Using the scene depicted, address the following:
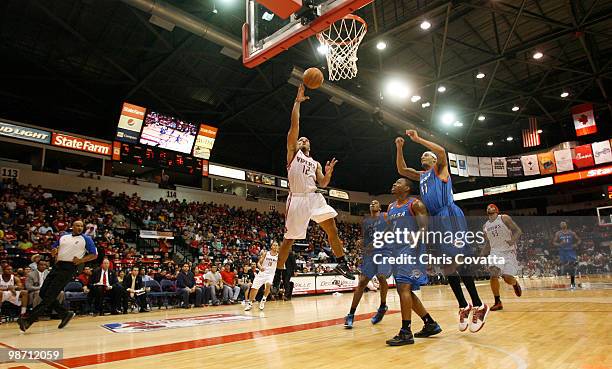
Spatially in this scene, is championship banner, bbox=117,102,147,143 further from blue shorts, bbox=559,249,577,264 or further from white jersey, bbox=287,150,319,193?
blue shorts, bbox=559,249,577,264

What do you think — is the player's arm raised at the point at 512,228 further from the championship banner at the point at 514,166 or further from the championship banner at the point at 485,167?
the championship banner at the point at 514,166

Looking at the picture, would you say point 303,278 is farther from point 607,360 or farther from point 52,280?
point 607,360

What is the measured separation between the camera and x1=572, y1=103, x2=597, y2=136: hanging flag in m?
20.8

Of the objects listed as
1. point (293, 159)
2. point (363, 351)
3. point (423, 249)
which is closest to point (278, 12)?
point (293, 159)

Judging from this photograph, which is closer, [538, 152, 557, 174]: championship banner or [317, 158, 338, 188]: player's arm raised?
[317, 158, 338, 188]: player's arm raised

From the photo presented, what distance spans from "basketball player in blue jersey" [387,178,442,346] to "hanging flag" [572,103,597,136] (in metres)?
21.2

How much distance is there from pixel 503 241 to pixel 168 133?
→ 575 inches

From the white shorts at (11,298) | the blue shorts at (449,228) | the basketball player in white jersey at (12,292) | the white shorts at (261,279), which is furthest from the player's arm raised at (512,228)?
the white shorts at (11,298)

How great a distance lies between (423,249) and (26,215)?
14766 millimetres

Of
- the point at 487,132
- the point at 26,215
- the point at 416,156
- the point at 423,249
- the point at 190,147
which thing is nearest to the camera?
the point at 423,249

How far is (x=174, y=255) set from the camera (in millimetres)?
16812

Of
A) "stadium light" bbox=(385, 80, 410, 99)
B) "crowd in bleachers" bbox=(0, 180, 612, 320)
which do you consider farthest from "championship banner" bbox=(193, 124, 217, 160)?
"stadium light" bbox=(385, 80, 410, 99)

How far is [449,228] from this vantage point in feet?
14.3

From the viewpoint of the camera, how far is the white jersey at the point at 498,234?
7.54m
